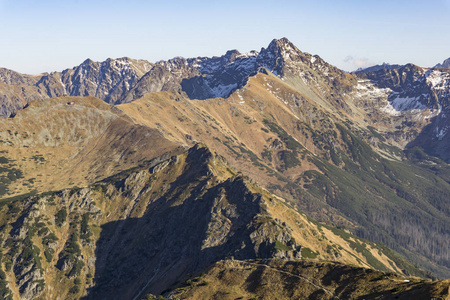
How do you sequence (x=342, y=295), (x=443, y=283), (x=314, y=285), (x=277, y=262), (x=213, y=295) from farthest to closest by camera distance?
(x=277, y=262), (x=213, y=295), (x=314, y=285), (x=342, y=295), (x=443, y=283)

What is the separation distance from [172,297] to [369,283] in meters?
75.0

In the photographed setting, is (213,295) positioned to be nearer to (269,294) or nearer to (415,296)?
(269,294)

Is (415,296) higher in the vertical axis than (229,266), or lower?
higher

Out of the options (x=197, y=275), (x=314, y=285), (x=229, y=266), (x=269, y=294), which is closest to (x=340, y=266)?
(x=314, y=285)

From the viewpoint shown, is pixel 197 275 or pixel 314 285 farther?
pixel 197 275

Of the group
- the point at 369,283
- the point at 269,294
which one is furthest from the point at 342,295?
the point at 269,294

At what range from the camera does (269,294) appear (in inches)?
5743

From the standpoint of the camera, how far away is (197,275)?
177625 millimetres

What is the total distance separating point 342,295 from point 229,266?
5605cm

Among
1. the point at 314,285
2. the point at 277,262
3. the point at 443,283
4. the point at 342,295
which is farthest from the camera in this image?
the point at 277,262

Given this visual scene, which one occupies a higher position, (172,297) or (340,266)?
(340,266)

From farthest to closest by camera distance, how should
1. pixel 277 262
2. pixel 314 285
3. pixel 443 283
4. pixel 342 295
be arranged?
pixel 277 262 < pixel 314 285 < pixel 342 295 < pixel 443 283

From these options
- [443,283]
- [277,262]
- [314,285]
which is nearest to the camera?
[443,283]

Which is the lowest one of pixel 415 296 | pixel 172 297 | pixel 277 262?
pixel 172 297
